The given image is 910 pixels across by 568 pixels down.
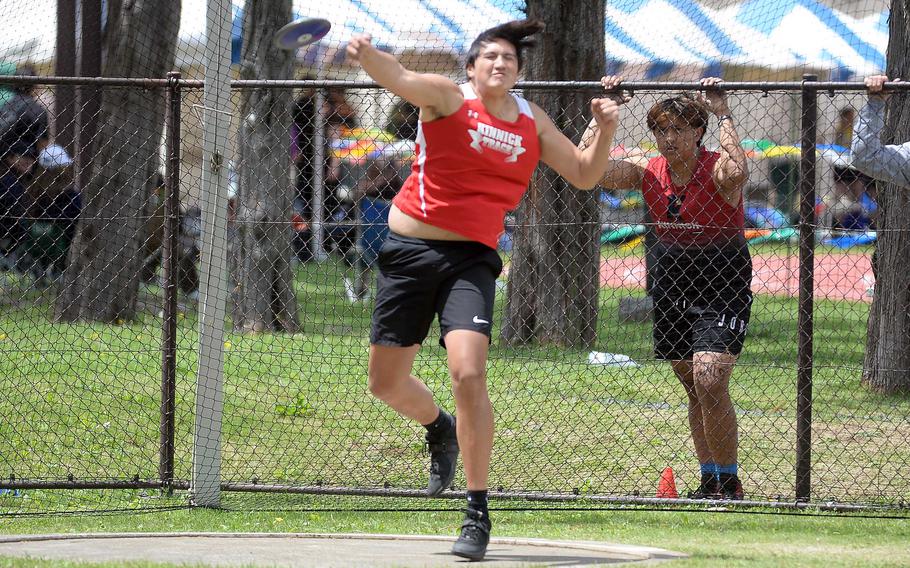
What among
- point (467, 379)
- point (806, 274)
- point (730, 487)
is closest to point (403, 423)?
point (730, 487)

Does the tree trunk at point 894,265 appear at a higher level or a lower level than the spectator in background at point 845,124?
lower

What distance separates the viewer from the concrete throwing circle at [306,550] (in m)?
4.49

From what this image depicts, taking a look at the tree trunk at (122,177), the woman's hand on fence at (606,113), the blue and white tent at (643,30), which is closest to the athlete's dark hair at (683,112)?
the woman's hand on fence at (606,113)

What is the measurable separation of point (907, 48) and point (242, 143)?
5.97 m

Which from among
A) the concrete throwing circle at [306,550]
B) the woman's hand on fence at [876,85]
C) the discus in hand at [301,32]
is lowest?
the concrete throwing circle at [306,550]

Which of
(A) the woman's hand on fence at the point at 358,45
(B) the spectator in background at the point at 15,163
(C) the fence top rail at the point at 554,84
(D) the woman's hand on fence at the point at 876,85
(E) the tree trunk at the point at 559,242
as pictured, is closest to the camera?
(A) the woman's hand on fence at the point at 358,45

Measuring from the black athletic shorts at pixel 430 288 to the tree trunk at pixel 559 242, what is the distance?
5.07 metres

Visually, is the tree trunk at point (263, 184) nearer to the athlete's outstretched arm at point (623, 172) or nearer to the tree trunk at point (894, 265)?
the tree trunk at point (894, 265)

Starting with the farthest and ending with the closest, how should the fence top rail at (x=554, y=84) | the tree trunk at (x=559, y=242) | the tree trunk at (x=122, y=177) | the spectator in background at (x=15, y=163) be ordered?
the spectator in background at (x=15, y=163), the tree trunk at (x=122, y=177), the tree trunk at (x=559, y=242), the fence top rail at (x=554, y=84)

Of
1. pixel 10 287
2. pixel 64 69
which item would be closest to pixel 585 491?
pixel 10 287

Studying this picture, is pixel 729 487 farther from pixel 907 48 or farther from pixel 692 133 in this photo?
pixel 907 48

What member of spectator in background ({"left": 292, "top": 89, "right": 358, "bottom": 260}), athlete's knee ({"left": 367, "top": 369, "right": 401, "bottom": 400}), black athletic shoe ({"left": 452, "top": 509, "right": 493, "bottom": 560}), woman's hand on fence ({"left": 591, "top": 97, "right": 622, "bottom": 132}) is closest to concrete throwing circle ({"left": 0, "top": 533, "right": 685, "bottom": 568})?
black athletic shoe ({"left": 452, "top": 509, "right": 493, "bottom": 560})

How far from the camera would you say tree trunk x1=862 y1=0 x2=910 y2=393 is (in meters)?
8.27

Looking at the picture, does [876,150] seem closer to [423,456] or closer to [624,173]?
[624,173]
